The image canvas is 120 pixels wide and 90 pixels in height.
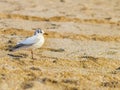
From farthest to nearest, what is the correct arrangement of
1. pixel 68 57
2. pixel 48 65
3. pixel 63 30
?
1. pixel 63 30
2. pixel 68 57
3. pixel 48 65

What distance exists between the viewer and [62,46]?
11.6m

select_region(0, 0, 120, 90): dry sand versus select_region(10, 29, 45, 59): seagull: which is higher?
select_region(10, 29, 45, 59): seagull

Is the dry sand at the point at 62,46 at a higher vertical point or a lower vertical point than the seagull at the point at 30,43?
lower

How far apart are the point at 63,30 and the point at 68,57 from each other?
3719mm

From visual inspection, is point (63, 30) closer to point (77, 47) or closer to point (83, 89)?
point (77, 47)

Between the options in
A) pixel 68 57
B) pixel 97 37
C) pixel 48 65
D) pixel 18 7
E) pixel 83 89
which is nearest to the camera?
pixel 83 89

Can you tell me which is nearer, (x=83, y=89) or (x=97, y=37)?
(x=83, y=89)

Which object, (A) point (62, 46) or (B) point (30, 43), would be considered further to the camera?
(A) point (62, 46)

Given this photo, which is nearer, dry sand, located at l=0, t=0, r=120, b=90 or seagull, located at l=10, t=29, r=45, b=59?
dry sand, located at l=0, t=0, r=120, b=90

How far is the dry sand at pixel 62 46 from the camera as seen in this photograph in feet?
27.6

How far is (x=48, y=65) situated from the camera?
9531mm

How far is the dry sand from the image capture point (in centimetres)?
841

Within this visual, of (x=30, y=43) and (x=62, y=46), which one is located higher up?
(x=30, y=43)

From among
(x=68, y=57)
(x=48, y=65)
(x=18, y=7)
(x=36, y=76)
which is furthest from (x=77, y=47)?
(x=18, y=7)
